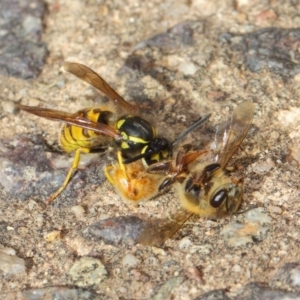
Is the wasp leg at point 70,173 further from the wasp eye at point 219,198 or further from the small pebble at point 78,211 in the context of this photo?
the wasp eye at point 219,198


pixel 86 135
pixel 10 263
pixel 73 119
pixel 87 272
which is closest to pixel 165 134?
pixel 86 135

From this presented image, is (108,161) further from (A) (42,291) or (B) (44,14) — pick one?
(B) (44,14)

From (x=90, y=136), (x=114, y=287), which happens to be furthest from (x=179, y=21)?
(x=114, y=287)

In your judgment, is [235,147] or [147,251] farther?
[235,147]

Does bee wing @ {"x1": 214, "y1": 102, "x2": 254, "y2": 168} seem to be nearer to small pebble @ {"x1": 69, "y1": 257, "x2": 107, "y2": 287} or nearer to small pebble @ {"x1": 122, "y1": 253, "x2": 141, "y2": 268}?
small pebble @ {"x1": 122, "y1": 253, "x2": 141, "y2": 268}

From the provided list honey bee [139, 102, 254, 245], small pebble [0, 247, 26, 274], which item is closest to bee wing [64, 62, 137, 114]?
honey bee [139, 102, 254, 245]

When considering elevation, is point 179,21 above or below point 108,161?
→ above

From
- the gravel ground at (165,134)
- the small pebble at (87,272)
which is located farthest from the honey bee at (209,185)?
the small pebble at (87,272)
